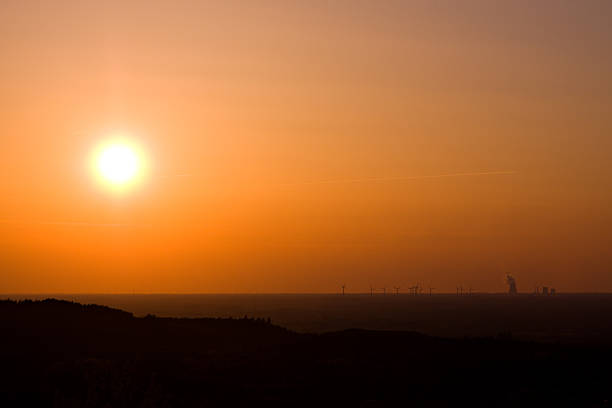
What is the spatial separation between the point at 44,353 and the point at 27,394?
33.4 feet

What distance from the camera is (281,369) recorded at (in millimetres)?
41406

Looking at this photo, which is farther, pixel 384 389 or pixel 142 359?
pixel 142 359

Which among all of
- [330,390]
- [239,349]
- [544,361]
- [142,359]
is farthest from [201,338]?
[544,361]

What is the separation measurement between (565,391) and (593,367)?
5.27 meters

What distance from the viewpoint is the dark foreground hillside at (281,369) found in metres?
33.7

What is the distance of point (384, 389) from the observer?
3603 centimetres

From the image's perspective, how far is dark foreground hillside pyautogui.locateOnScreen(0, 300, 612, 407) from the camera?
110ft

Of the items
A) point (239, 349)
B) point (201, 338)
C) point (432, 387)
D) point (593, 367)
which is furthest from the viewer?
point (201, 338)

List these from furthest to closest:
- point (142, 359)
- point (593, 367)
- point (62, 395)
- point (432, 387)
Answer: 1. point (142, 359)
2. point (593, 367)
3. point (432, 387)
4. point (62, 395)

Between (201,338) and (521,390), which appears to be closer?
(521,390)

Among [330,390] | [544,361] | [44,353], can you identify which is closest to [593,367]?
[544,361]

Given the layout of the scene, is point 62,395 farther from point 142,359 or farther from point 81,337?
point 81,337

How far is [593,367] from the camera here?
38.6m

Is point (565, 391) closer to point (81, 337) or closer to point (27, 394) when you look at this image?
point (27, 394)
